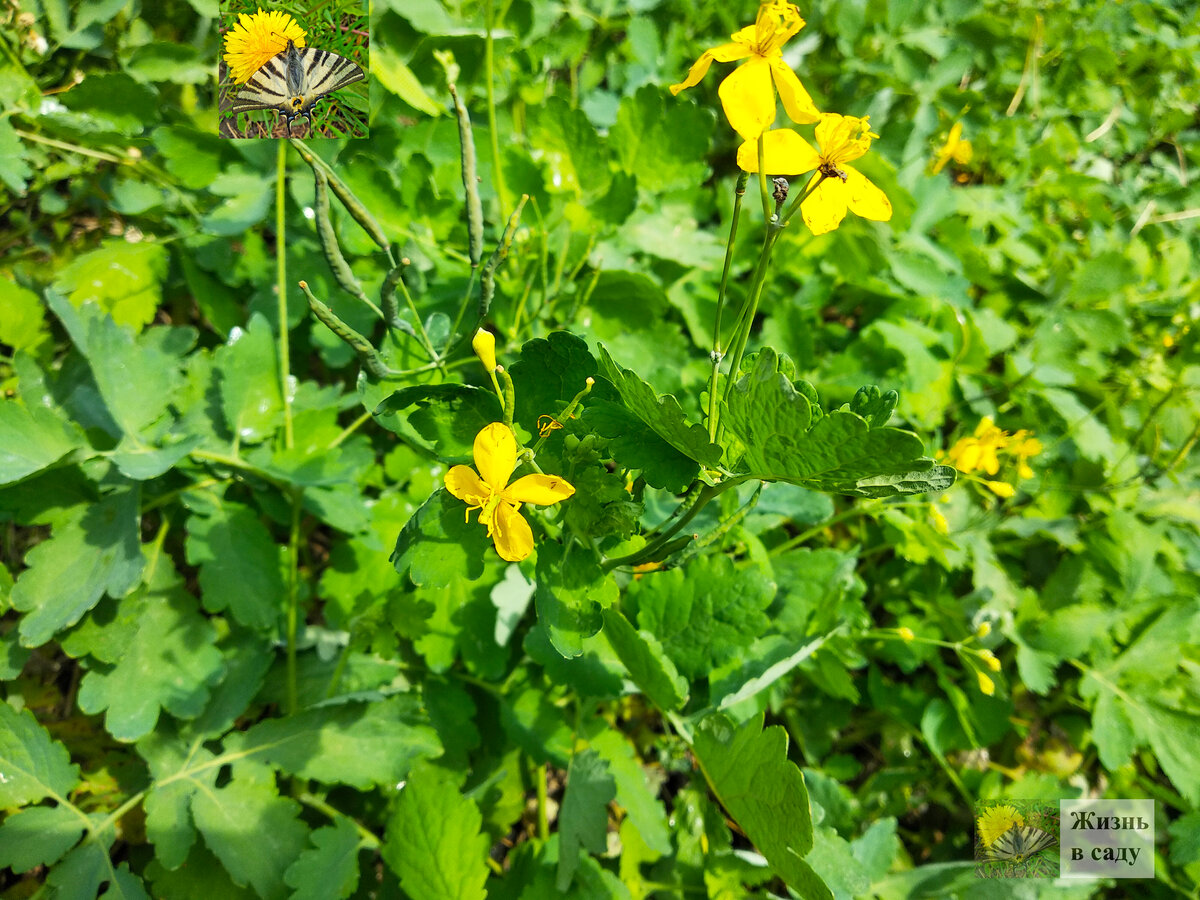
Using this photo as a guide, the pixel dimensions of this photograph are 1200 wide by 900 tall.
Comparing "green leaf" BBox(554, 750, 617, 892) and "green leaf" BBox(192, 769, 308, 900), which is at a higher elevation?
"green leaf" BBox(192, 769, 308, 900)

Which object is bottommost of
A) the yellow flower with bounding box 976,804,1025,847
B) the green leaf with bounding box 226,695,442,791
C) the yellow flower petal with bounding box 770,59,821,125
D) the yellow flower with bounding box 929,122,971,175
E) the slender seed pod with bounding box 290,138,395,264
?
the yellow flower with bounding box 976,804,1025,847

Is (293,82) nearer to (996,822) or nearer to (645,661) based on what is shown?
(645,661)

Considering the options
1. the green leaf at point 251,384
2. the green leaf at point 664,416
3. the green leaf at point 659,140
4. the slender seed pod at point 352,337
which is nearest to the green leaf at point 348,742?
the green leaf at point 251,384

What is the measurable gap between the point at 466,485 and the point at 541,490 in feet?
0.29

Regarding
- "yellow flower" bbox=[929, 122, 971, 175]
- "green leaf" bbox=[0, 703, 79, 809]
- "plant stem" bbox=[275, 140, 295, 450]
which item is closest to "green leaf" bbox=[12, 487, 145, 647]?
"green leaf" bbox=[0, 703, 79, 809]

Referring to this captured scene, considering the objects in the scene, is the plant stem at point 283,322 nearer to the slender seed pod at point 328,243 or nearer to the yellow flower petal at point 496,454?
the slender seed pod at point 328,243

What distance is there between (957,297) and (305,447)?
1.83 m

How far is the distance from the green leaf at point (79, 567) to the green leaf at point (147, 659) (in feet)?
0.26

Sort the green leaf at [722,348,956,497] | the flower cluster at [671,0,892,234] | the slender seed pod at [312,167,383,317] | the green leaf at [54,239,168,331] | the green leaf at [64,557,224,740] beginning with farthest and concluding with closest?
the green leaf at [54,239,168,331]
the green leaf at [64,557,224,740]
the slender seed pod at [312,167,383,317]
the flower cluster at [671,0,892,234]
the green leaf at [722,348,956,497]

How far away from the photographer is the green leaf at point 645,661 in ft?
3.55

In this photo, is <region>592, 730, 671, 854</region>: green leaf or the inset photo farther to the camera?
<region>592, 730, 671, 854</region>: green leaf

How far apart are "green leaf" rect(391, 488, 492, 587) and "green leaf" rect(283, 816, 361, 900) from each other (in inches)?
28.4

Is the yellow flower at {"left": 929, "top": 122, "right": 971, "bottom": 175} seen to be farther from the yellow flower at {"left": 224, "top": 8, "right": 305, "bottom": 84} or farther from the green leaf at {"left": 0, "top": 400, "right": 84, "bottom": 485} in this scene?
the green leaf at {"left": 0, "top": 400, "right": 84, "bottom": 485}

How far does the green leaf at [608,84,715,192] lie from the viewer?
67.1 inches
